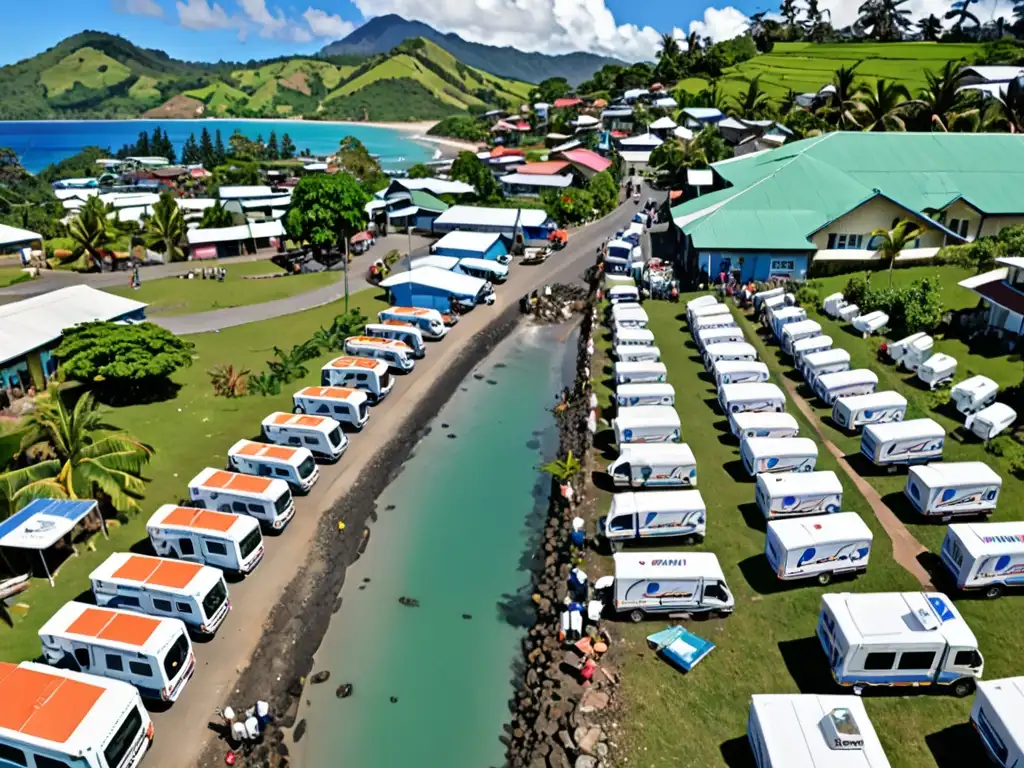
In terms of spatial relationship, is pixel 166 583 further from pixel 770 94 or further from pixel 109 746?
pixel 770 94

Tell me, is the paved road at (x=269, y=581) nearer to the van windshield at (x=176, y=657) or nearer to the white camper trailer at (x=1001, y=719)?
the van windshield at (x=176, y=657)

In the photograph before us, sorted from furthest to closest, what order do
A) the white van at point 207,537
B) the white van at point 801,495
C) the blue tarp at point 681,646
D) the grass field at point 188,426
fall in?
1. the white van at point 801,495
2. the white van at point 207,537
3. the grass field at point 188,426
4. the blue tarp at point 681,646

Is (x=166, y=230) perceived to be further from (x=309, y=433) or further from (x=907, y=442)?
(x=907, y=442)

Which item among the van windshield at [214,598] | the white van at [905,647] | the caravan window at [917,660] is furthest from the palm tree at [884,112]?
the van windshield at [214,598]

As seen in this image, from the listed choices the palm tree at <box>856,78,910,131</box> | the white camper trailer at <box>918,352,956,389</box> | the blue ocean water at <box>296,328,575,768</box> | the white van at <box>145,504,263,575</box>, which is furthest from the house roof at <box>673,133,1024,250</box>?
the white van at <box>145,504,263,575</box>

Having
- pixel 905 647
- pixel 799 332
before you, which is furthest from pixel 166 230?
pixel 905 647
